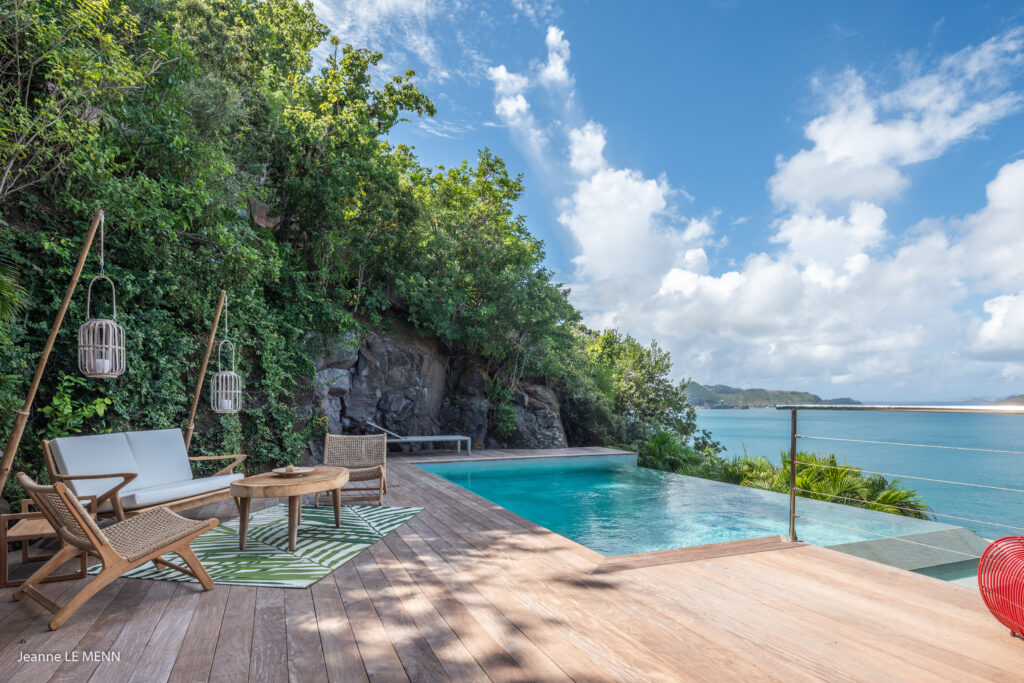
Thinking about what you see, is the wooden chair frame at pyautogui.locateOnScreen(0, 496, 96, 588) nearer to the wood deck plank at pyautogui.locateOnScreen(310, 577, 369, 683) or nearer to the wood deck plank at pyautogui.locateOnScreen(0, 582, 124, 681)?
the wood deck plank at pyautogui.locateOnScreen(0, 582, 124, 681)

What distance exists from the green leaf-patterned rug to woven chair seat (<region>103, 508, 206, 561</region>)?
0.36m

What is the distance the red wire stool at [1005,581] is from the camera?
2135 millimetres

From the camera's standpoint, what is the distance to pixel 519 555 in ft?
11.8

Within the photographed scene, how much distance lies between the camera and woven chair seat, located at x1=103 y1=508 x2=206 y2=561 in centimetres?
272

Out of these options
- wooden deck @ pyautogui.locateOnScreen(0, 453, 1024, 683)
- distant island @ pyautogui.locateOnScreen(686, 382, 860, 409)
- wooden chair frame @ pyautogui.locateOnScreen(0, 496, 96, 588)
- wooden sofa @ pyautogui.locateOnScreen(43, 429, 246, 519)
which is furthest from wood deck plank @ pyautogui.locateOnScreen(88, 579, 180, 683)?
distant island @ pyautogui.locateOnScreen(686, 382, 860, 409)

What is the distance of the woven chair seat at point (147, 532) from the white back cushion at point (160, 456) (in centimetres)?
170

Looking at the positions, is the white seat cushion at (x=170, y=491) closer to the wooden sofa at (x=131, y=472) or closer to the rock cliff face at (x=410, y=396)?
the wooden sofa at (x=131, y=472)

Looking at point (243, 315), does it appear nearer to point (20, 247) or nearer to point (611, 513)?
point (20, 247)

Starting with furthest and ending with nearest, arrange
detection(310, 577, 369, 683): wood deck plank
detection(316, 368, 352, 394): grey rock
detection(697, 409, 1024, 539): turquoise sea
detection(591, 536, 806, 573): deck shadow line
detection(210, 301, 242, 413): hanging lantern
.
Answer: detection(697, 409, 1024, 539): turquoise sea, detection(316, 368, 352, 394): grey rock, detection(210, 301, 242, 413): hanging lantern, detection(591, 536, 806, 573): deck shadow line, detection(310, 577, 369, 683): wood deck plank

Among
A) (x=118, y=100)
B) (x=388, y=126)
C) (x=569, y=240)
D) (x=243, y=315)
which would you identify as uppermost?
(x=569, y=240)

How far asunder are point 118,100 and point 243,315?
282 cm

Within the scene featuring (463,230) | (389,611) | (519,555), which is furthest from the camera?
(463,230)

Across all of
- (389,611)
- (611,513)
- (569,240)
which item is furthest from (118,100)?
(569,240)

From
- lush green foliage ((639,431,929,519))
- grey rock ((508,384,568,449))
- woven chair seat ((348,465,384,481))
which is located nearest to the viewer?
woven chair seat ((348,465,384,481))
